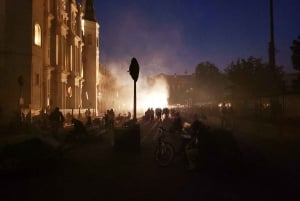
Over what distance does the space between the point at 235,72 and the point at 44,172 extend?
4643 centimetres

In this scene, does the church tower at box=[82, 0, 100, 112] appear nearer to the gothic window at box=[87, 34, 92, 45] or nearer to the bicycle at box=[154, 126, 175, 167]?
the gothic window at box=[87, 34, 92, 45]

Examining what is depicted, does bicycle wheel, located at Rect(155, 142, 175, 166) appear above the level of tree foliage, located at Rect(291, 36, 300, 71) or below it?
below

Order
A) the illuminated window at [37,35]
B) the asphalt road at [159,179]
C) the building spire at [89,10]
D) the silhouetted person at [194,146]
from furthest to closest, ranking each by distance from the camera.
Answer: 1. the building spire at [89,10]
2. the illuminated window at [37,35]
3. the silhouetted person at [194,146]
4. the asphalt road at [159,179]

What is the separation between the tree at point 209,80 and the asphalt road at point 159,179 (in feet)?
269

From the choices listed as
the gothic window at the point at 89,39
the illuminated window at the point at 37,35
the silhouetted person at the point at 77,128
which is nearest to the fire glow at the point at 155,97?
the gothic window at the point at 89,39

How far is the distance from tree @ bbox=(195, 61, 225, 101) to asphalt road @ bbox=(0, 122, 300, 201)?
82110 mm

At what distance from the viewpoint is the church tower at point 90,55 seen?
68312 mm

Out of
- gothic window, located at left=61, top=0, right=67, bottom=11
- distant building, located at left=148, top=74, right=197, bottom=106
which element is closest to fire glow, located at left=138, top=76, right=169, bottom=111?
distant building, located at left=148, top=74, right=197, bottom=106

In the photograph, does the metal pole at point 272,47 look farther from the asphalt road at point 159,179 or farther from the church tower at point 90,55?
the church tower at point 90,55

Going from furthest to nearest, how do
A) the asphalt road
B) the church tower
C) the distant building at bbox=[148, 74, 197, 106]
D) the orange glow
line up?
the distant building at bbox=[148, 74, 197, 106] → the orange glow → the church tower → the asphalt road

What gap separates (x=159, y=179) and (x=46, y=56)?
39211 millimetres

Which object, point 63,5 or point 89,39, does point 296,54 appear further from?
point 89,39

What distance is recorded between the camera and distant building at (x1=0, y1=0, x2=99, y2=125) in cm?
3778

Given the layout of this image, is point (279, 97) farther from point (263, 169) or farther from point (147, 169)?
point (147, 169)
